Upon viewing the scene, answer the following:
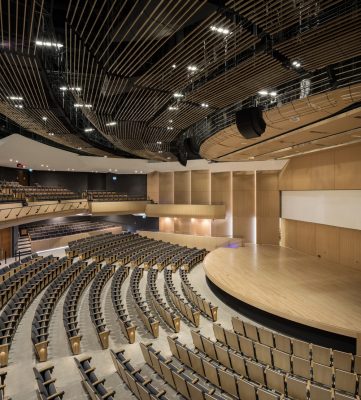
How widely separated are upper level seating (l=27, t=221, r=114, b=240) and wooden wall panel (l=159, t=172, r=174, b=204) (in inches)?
101

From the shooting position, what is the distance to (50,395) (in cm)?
202

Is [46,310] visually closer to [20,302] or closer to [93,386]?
[20,302]

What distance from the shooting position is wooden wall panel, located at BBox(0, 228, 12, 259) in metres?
7.58

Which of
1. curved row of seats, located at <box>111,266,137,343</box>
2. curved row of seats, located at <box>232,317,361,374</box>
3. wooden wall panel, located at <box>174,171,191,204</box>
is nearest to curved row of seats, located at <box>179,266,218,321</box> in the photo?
curved row of seats, located at <box>232,317,361,374</box>

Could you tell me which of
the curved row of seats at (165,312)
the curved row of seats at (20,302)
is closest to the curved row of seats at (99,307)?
the curved row of seats at (165,312)

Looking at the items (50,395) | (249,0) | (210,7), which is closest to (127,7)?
(210,7)

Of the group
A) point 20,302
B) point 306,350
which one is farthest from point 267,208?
point 20,302

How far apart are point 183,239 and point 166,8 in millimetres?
8387

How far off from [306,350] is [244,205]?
7.55m

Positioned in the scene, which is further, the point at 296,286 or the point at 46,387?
the point at 296,286

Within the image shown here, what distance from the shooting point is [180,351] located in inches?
110

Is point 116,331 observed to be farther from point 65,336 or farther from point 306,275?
point 306,275

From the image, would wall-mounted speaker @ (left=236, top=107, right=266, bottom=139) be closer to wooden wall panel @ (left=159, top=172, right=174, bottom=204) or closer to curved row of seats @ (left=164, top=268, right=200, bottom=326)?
curved row of seats @ (left=164, top=268, right=200, bottom=326)

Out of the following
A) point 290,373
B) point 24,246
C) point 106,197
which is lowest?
point 290,373
